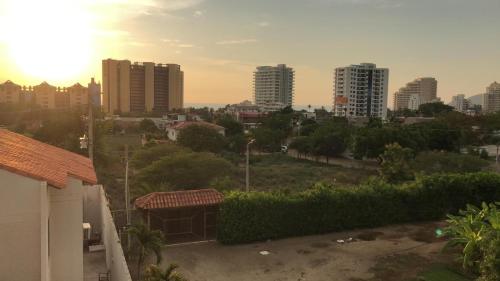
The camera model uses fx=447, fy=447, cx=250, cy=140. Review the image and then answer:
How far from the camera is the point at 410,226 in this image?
2142cm

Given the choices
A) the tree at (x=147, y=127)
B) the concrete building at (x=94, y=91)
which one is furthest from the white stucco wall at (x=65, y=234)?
the tree at (x=147, y=127)

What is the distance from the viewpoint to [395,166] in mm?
27734

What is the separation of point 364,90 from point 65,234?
491ft

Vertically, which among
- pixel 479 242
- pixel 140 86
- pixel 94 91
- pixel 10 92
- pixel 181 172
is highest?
pixel 140 86

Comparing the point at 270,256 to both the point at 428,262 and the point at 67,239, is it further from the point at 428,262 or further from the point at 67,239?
the point at 67,239

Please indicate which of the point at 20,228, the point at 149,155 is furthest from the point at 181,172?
the point at 20,228

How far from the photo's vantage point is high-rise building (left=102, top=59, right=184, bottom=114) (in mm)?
Answer: 123750

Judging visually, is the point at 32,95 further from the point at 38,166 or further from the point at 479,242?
the point at 479,242

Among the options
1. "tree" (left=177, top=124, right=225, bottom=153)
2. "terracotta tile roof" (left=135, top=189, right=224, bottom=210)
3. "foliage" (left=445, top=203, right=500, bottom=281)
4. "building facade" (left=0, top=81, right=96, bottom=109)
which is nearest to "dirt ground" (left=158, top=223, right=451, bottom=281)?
"foliage" (left=445, top=203, right=500, bottom=281)

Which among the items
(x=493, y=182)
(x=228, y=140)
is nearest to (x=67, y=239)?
(x=493, y=182)

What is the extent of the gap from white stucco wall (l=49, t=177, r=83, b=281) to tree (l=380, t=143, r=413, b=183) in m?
20.7

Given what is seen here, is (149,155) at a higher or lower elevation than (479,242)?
higher

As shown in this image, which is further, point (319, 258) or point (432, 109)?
point (432, 109)

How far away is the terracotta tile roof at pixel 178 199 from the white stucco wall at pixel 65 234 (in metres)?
6.32
